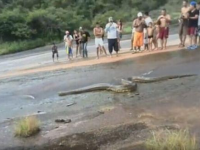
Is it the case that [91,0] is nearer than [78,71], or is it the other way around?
[78,71]

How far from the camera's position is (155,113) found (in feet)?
28.0

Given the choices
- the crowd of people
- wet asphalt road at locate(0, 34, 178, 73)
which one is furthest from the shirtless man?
wet asphalt road at locate(0, 34, 178, 73)

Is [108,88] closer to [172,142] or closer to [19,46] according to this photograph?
[172,142]

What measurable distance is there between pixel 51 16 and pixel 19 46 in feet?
28.4

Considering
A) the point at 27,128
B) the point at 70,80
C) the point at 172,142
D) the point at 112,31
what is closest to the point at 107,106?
the point at 27,128

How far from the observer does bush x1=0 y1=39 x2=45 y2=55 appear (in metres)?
38.6

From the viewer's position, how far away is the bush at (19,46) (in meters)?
38.6

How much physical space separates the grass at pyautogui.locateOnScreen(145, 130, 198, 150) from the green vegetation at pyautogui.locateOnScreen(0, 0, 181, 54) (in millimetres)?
32518

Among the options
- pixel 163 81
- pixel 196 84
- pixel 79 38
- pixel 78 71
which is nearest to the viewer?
pixel 196 84

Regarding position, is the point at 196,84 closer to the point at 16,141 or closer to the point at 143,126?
the point at 143,126

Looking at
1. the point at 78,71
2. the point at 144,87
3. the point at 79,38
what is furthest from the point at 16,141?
the point at 79,38

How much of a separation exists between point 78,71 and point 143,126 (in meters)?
7.58

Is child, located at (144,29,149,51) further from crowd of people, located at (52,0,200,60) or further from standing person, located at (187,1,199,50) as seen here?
standing person, located at (187,1,199,50)

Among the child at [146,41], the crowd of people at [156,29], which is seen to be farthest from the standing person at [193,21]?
the child at [146,41]
